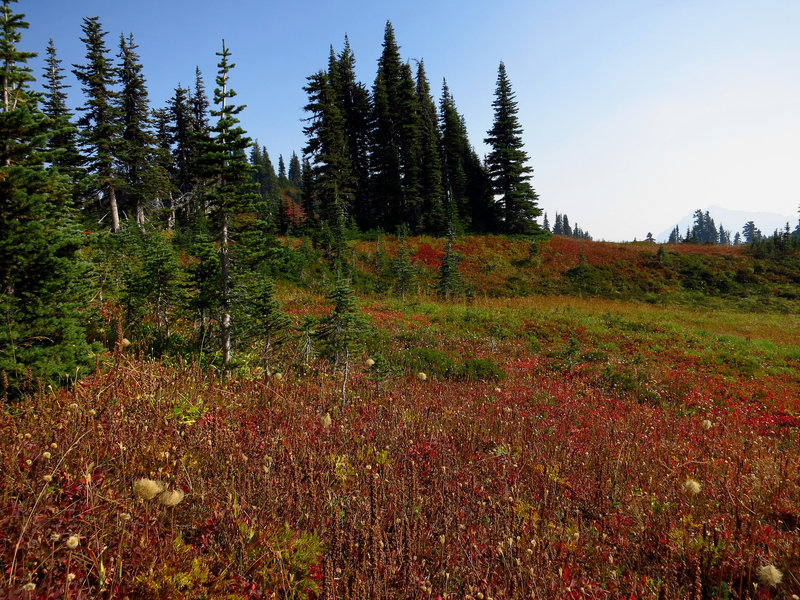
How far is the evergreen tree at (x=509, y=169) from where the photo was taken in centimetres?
3938

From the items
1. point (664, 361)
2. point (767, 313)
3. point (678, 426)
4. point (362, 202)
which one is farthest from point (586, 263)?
point (678, 426)

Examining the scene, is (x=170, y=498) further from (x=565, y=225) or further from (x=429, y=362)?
(x=565, y=225)

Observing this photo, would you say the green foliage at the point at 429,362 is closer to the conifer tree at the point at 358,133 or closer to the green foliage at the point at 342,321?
the green foliage at the point at 342,321

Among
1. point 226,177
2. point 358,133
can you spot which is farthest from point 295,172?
point 226,177

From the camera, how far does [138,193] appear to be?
2575cm

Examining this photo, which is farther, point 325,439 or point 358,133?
point 358,133

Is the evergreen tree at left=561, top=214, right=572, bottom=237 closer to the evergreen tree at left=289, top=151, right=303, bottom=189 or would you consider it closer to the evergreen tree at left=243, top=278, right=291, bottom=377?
the evergreen tree at left=289, top=151, right=303, bottom=189

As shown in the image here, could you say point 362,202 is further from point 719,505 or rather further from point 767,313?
point 719,505

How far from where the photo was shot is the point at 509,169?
39562 millimetres

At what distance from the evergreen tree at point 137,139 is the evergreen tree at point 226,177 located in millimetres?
21639

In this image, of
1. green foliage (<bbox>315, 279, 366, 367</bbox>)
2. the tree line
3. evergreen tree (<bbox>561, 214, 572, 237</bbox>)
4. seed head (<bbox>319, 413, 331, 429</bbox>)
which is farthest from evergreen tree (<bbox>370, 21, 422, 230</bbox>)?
evergreen tree (<bbox>561, 214, 572, 237</bbox>)

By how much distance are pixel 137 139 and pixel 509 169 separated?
33305mm

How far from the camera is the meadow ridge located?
2.28m

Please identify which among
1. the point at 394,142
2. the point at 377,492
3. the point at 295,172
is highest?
the point at 295,172
